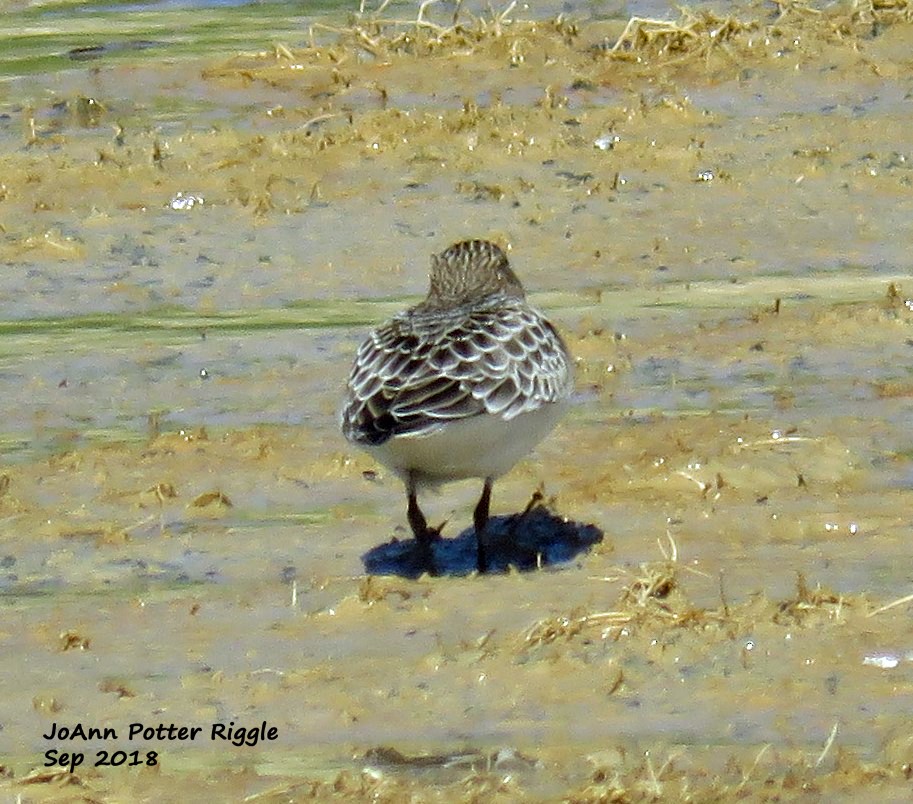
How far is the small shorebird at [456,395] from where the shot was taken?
655 cm

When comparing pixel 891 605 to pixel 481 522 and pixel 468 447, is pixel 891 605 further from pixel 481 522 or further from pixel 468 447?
pixel 481 522

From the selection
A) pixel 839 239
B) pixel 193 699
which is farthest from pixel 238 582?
pixel 839 239

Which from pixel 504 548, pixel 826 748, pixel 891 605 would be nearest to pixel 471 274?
pixel 504 548

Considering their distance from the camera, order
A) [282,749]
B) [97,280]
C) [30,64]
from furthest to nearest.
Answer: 1. [30,64]
2. [97,280]
3. [282,749]

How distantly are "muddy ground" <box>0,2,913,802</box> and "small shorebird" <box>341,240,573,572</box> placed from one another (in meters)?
0.38

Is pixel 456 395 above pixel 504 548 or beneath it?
above

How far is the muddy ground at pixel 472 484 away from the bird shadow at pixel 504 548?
0.07 m

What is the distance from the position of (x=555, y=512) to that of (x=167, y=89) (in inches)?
244

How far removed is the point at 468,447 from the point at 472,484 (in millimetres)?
1233

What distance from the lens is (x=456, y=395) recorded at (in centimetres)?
655

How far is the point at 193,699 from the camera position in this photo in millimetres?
6020

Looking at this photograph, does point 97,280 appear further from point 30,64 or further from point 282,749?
point 282,749

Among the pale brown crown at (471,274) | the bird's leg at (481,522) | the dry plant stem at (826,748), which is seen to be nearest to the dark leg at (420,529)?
the bird's leg at (481,522)

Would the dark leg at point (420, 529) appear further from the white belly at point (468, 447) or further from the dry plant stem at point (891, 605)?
the dry plant stem at point (891, 605)
